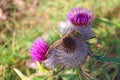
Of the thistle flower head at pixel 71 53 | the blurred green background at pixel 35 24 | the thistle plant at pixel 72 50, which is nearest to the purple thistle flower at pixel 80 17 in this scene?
the thistle plant at pixel 72 50

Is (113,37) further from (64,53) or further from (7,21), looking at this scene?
(64,53)

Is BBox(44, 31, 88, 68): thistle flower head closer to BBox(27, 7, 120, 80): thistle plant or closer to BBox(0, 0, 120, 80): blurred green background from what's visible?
BBox(27, 7, 120, 80): thistle plant

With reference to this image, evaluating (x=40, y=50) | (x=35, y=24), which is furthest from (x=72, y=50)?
(x=35, y=24)

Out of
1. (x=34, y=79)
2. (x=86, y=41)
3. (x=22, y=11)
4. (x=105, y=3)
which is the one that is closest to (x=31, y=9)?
(x=22, y=11)

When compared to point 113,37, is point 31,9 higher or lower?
higher

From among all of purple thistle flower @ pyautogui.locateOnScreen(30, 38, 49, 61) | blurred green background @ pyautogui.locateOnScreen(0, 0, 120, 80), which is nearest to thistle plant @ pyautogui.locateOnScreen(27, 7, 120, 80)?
purple thistle flower @ pyautogui.locateOnScreen(30, 38, 49, 61)

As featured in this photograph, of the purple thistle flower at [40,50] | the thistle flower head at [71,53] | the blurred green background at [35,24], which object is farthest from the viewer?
the blurred green background at [35,24]

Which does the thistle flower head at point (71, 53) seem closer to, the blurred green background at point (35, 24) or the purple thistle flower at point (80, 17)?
the purple thistle flower at point (80, 17)
